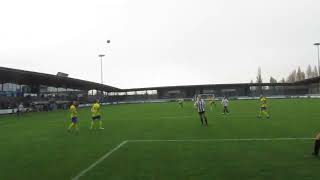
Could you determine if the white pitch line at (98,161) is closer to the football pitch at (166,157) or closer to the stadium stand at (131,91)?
the football pitch at (166,157)

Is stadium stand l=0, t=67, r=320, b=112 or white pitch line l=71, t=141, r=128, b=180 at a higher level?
stadium stand l=0, t=67, r=320, b=112

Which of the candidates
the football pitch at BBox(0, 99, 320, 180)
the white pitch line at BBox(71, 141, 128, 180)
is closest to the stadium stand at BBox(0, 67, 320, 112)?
the football pitch at BBox(0, 99, 320, 180)

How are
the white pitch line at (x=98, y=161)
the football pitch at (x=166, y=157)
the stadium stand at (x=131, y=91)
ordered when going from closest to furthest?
1. the football pitch at (x=166, y=157)
2. the white pitch line at (x=98, y=161)
3. the stadium stand at (x=131, y=91)

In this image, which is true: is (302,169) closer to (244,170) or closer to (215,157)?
(244,170)

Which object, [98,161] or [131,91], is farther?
[131,91]

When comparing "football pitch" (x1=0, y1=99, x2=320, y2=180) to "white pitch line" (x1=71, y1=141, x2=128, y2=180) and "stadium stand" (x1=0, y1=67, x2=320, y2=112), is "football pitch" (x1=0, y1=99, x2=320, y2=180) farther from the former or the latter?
"stadium stand" (x1=0, y1=67, x2=320, y2=112)

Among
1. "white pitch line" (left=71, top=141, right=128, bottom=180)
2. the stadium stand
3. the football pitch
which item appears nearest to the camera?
the football pitch

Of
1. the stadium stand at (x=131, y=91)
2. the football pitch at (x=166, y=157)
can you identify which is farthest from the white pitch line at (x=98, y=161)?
the stadium stand at (x=131, y=91)

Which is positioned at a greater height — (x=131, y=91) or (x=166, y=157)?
(x=131, y=91)

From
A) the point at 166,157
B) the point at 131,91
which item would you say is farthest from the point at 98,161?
the point at 131,91

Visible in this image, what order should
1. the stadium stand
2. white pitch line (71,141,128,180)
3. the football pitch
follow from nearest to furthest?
1. the football pitch
2. white pitch line (71,141,128,180)
3. the stadium stand

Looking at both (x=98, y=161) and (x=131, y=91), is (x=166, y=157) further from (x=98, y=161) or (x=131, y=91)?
(x=131, y=91)

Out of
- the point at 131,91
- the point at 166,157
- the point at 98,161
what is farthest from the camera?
the point at 131,91

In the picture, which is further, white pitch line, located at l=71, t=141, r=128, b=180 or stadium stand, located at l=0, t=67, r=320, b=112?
stadium stand, located at l=0, t=67, r=320, b=112
